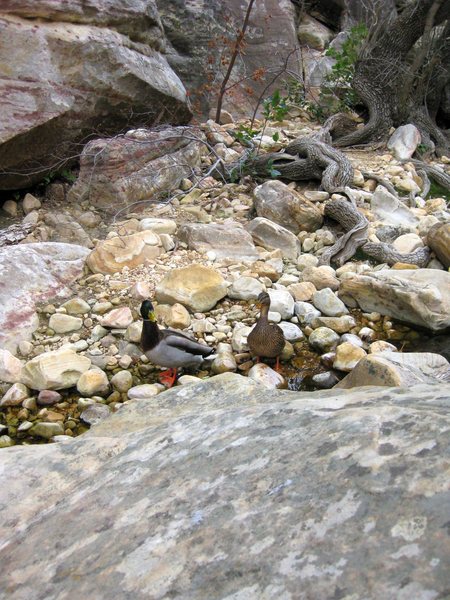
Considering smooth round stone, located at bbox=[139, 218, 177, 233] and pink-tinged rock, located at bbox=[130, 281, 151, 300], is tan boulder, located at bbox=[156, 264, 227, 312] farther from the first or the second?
smooth round stone, located at bbox=[139, 218, 177, 233]

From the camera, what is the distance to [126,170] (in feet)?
20.7

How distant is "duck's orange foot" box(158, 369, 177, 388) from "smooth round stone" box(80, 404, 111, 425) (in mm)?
440

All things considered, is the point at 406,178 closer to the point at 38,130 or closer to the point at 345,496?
the point at 38,130

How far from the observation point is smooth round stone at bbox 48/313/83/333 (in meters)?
4.25

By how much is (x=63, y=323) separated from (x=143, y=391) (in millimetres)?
970

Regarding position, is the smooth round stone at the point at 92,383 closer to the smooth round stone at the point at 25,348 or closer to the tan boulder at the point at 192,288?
the smooth round stone at the point at 25,348

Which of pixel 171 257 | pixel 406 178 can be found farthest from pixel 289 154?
pixel 171 257

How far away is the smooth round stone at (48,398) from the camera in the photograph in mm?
3584

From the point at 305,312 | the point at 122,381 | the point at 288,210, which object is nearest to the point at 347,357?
the point at 305,312

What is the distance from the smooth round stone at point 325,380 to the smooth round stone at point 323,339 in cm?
32

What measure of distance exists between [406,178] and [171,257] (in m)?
3.75

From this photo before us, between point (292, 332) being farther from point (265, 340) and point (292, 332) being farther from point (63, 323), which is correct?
point (63, 323)

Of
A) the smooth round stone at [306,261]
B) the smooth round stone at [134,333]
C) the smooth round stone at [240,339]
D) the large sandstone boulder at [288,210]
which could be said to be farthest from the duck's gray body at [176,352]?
the large sandstone boulder at [288,210]

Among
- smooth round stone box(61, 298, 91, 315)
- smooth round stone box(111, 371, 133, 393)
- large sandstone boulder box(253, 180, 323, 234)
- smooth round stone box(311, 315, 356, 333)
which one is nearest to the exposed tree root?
large sandstone boulder box(253, 180, 323, 234)
